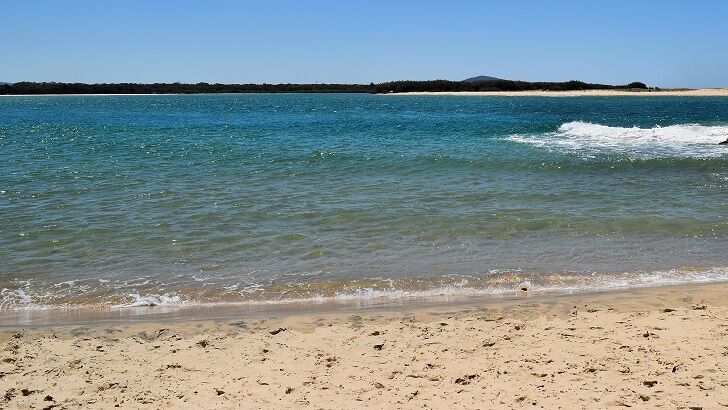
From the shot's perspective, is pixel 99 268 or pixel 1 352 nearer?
pixel 1 352

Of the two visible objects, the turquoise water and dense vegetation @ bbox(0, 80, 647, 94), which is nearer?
the turquoise water

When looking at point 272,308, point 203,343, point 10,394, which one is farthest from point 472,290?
point 10,394

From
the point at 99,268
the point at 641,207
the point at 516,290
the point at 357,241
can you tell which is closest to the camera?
the point at 516,290

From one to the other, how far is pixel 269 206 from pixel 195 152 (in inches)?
388

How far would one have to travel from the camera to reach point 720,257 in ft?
26.1

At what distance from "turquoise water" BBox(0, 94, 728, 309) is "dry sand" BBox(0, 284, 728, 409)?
1054 millimetres

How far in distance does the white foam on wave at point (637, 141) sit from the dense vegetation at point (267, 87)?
351ft

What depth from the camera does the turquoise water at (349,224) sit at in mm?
7145

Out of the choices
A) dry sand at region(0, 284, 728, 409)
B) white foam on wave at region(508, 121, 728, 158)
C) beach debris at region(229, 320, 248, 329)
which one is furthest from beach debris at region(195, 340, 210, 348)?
white foam on wave at region(508, 121, 728, 158)

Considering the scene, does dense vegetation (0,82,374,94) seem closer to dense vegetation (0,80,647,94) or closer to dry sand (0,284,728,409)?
dense vegetation (0,80,647,94)

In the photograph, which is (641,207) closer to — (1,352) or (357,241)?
(357,241)

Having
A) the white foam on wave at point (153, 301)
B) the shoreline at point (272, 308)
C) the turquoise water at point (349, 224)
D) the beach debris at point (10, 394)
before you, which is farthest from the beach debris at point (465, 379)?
the white foam on wave at point (153, 301)

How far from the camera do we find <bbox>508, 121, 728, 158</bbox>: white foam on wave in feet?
64.1

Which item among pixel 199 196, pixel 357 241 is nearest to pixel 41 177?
pixel 199 196
